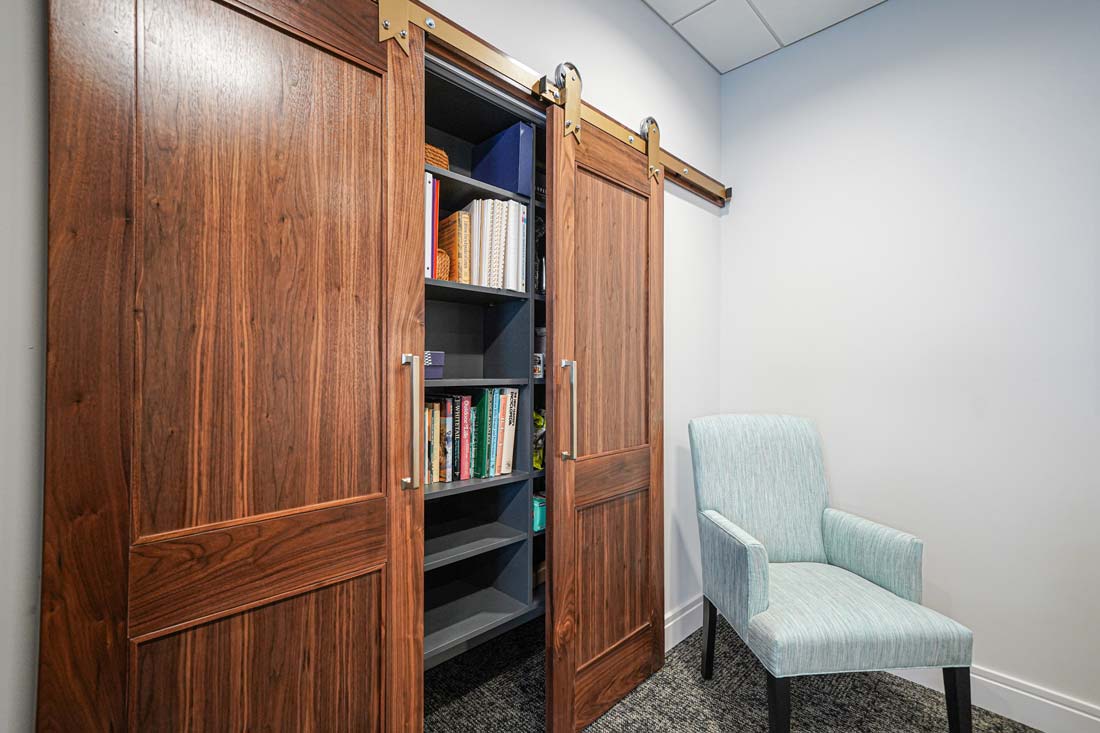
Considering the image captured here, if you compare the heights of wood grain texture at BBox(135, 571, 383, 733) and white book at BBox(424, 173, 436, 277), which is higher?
white book at BBox(424, 173, 436, 277)

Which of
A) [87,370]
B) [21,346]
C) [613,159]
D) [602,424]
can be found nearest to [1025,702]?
[602,424]

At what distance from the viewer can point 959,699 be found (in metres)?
1.42

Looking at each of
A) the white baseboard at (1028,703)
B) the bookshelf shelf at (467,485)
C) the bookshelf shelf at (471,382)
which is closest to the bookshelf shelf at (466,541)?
the bookshelf shelf at (467,485)

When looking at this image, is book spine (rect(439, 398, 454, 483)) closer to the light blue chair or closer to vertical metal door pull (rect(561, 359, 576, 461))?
vertical metal door pull (rect(561, 359, 576, 461))

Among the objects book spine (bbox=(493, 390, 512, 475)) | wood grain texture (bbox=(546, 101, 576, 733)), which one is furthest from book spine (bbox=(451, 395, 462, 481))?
wood grain texture (bbox=(546, 101, 576, 733))

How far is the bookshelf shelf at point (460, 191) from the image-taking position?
4.84ft

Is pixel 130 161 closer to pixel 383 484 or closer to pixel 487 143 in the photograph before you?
pixel 383 484

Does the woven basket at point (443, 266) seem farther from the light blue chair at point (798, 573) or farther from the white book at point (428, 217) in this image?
the light blue chair at point (798, 573)

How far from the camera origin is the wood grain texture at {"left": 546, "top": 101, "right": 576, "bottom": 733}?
5.15ft

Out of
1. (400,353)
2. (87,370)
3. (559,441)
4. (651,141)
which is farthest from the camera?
(651,141)

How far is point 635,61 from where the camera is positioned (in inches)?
79.7

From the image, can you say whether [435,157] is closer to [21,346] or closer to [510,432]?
[510,432]

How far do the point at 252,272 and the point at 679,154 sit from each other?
6.26ft

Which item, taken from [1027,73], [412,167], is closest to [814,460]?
[1027,73]
